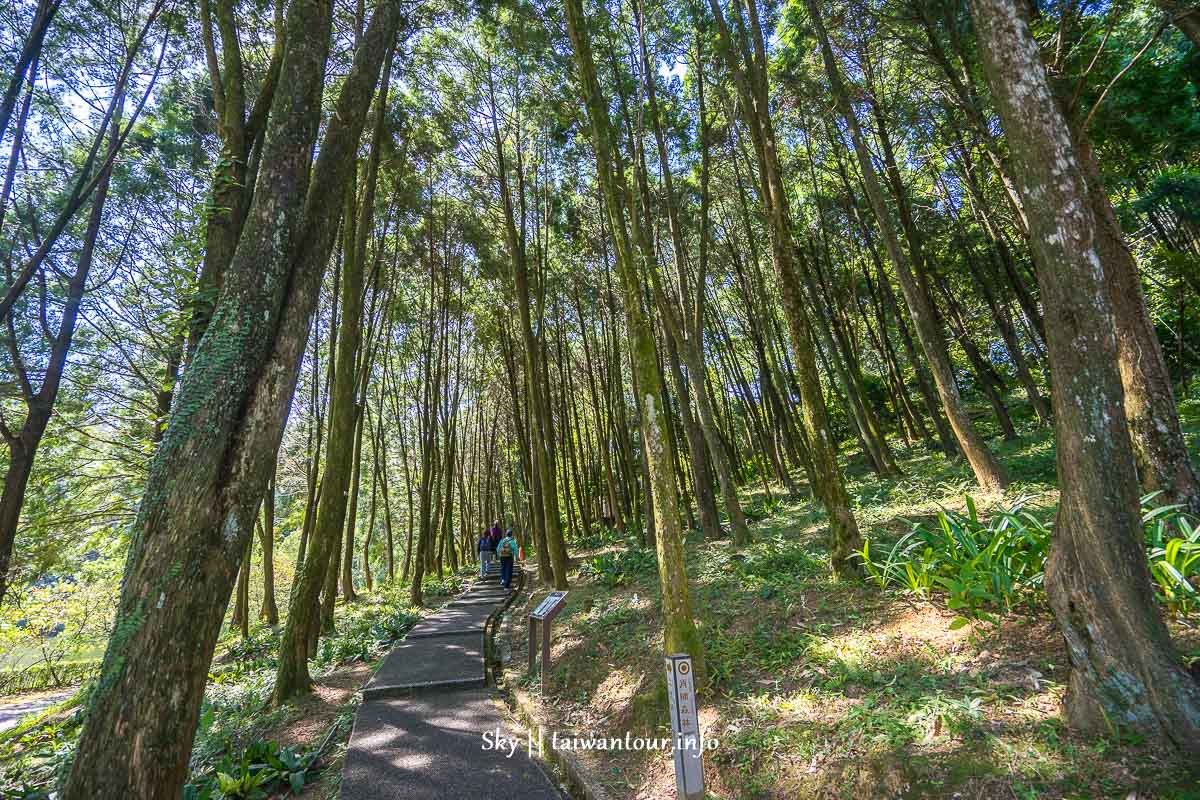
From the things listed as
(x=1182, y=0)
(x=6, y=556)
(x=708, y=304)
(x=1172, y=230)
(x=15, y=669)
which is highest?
(x=708, y=304)

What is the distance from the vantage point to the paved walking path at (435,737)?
11.7 ft

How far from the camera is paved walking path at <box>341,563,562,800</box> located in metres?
3.56

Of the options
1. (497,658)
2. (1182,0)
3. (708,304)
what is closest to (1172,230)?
(708,304)

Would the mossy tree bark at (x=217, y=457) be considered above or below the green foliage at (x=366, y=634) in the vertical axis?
above

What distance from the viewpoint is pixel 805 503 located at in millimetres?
11172

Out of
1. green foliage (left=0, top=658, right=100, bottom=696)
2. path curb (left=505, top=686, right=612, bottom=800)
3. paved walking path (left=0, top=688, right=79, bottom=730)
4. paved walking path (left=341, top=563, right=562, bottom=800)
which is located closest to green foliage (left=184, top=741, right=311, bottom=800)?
paved walking path (left=341, top=563, right=562, bottom=800)

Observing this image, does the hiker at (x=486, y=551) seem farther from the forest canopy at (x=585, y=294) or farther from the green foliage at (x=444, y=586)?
the forest canopy at (x=585, y=294)

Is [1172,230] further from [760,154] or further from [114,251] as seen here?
[114,251]

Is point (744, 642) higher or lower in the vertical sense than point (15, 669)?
higher

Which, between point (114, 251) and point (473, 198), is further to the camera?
point (473, 198)

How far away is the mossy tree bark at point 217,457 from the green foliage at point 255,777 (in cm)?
158

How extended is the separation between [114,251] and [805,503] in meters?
13.9

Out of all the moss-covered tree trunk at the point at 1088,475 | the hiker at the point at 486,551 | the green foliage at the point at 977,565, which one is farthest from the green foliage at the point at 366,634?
the moss-covered tree trunk at the point at 1088,475

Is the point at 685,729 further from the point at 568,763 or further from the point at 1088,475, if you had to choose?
the point at 1088,475
